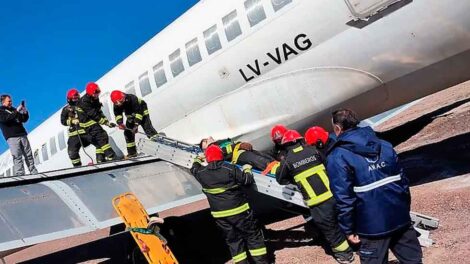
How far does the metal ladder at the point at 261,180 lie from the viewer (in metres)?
6.25

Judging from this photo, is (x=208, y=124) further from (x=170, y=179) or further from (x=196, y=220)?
(x=196, y=220)

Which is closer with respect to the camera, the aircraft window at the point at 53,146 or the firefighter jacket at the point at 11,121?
the firefighter jacket at the point at 11,121

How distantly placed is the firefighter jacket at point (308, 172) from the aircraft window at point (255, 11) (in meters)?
2.90

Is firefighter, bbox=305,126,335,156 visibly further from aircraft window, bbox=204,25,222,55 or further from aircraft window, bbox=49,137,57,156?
aircraft window, bbox=49,137,57,156

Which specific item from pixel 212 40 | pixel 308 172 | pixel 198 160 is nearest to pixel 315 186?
pixel 308 172

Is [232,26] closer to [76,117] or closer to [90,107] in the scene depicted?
[90,107]

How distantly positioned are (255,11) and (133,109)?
3238mm

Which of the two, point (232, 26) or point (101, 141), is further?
point (101, 141)

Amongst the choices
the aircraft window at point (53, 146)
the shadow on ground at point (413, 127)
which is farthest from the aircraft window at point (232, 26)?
the aircraft window at point (53, 146)

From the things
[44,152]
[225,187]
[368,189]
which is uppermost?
[44,152]

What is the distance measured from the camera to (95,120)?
1041 cm

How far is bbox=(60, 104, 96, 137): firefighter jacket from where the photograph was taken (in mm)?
10383

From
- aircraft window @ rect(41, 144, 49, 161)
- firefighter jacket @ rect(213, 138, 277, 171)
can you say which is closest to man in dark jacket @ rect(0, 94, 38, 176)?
aircraft window @ rect(41, 144, 49, 161)

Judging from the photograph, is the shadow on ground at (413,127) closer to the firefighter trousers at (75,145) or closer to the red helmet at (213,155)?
the red helmet at (213,155)
